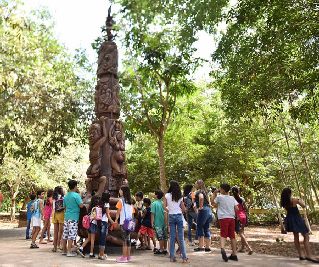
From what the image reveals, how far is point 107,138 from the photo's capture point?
1145 centimetres

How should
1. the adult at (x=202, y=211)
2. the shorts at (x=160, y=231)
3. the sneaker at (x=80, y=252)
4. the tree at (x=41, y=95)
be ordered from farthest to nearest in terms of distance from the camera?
1. the tree at (x=41, y=95)
2. the adult at (x=202, y=211)
3. the shorts at (x=160, y=231)
4. the sneaker at (x=80, y=252)

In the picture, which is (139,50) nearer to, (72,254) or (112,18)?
(112,18)

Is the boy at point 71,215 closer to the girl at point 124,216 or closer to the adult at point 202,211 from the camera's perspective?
the girl at point 124,216

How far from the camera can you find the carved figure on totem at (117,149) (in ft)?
37.0

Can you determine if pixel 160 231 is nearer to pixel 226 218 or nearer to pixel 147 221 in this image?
pixel 147 221

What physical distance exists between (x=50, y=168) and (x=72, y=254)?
784 inches

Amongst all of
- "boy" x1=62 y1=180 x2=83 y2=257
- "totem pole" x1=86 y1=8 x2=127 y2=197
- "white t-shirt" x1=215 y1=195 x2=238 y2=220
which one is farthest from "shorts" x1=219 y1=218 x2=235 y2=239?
"totem pole" x1=86 y1=8 x2=127 y2=197

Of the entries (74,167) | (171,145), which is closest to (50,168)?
(74,167)

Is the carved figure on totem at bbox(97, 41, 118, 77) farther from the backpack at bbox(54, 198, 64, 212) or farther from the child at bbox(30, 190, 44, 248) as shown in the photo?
the backpack at bbox(54, 198, 64, 212)

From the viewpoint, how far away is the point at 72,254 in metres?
8.64

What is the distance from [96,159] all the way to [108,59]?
154 inches

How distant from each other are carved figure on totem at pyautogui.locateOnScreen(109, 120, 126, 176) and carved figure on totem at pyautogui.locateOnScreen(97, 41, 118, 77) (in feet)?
6.72

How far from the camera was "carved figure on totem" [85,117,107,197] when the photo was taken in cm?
1083

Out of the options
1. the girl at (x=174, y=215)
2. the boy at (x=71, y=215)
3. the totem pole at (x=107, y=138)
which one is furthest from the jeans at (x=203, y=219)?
the boy at (x=71, y=215)
